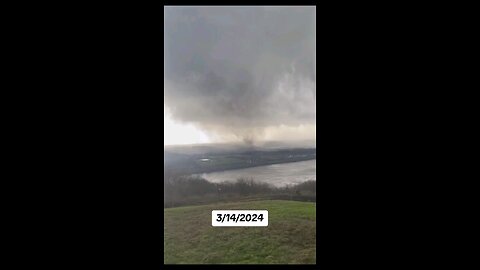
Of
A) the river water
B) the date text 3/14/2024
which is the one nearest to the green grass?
the date text 3/14/2024

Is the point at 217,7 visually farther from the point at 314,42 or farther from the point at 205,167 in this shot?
the point at 205,167

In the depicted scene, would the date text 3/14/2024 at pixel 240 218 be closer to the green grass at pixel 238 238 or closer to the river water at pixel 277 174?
the green grass at pixel 238 238

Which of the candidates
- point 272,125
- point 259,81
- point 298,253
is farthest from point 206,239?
point 259,81

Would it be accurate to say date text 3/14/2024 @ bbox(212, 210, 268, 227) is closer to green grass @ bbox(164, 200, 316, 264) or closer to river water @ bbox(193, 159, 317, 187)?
green grass @ bbox(164, 200, 316, 264)

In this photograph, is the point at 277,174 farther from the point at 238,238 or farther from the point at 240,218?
the point at 238,238

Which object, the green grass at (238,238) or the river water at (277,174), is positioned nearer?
the green grass at (238,238)

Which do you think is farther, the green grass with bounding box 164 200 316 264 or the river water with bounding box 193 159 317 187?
the river water with bounding box 193 159 317 187

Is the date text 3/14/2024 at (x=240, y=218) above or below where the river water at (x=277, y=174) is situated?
below

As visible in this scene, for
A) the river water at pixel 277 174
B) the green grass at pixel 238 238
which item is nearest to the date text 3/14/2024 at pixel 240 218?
the green grass at pixel 238 238
